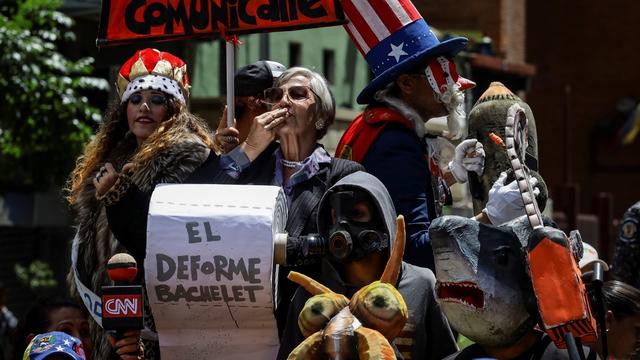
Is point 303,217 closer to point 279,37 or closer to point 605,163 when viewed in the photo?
point 279,37

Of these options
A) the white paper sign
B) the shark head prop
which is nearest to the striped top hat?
the white paper sign

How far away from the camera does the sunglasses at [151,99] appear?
19.9 feet

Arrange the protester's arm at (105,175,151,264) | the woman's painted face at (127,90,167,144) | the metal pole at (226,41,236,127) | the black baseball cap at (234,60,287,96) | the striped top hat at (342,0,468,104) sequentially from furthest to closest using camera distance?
the black baseball cap at (234,60,287,96) < the woman's painted face at (127,90,167,144) < the striped top hat at (342,0,468,104) < the metal pole at (226,41,236,127) < the protester's arm at (105,175,151,264)

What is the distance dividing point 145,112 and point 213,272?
1284 millimetres

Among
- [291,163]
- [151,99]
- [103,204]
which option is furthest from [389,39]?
[103,204]

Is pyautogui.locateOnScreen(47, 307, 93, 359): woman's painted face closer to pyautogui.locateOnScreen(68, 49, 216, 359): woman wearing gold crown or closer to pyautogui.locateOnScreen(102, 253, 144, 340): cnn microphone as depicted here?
pyautogui.locateOnScreen(68, 49, 216, 359): woman wearing gold crown

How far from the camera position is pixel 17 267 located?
64.4 feet

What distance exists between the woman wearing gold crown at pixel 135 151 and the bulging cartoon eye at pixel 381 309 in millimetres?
1459

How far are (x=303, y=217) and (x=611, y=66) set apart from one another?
32269 mm

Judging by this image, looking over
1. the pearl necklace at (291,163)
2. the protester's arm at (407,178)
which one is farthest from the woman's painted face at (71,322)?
the protester's arm at (407,178)

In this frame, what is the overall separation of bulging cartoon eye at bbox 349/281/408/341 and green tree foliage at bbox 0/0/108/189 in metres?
9.01

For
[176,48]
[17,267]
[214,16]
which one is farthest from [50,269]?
[214,16]

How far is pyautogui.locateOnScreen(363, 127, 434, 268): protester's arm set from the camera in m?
5.44

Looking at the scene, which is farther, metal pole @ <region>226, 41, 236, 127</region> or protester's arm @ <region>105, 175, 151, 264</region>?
metal pole @ <region>226, 41, 236, 127</region>
